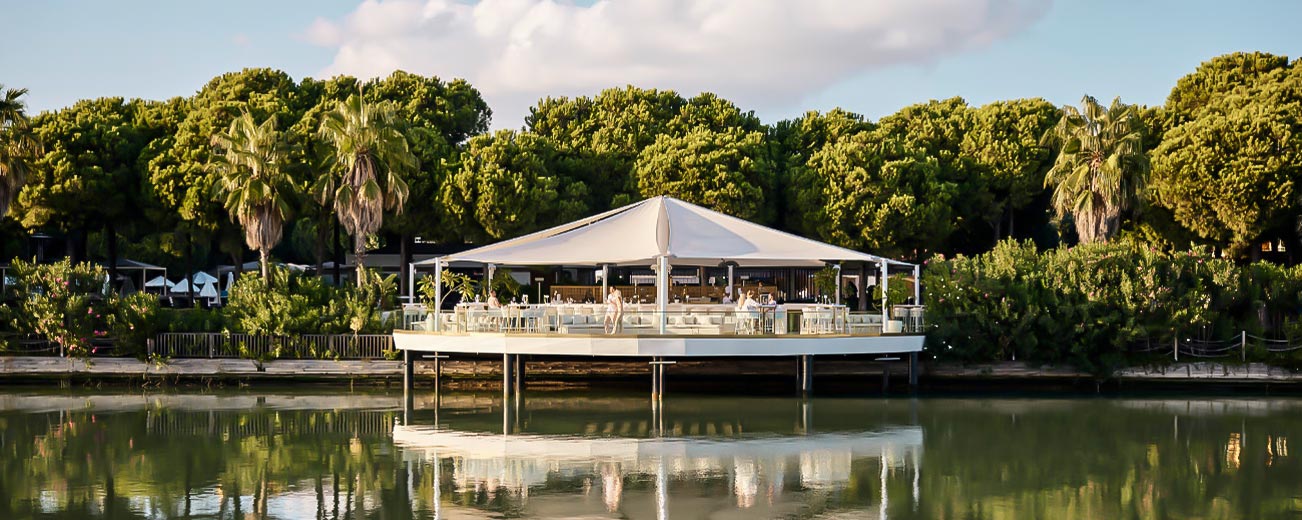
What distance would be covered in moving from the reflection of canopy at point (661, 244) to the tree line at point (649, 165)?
9226mm

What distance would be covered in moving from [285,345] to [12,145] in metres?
13.2

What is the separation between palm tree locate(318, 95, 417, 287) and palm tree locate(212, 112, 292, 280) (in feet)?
6.20

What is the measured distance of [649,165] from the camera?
53.0 m

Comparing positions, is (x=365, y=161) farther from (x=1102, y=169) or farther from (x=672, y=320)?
(x=1102, y=169)

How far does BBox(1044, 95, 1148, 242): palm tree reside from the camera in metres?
43.1

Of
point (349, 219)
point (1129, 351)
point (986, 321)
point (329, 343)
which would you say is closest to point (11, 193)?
point (349, 219)

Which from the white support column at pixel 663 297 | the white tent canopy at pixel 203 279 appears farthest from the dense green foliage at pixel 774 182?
the white support column at pixel 663 297

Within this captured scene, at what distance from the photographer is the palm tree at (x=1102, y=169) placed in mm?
43125

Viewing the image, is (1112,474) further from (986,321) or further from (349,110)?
(349,110)

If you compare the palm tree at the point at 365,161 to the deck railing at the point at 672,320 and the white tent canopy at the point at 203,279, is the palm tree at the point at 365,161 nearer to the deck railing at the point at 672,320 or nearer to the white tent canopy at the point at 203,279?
the deck railing at the point at 672,320

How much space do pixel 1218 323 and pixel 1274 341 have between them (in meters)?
1.51

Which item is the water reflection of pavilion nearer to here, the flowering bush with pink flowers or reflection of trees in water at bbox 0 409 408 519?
reflection of trees in water at bbox 0 409 408 519

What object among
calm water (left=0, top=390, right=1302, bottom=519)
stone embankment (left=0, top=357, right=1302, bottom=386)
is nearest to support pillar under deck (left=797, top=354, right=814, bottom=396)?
calm water (left=0, top=390, right=1302, bottom=519)

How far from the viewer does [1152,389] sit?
36.7 m
